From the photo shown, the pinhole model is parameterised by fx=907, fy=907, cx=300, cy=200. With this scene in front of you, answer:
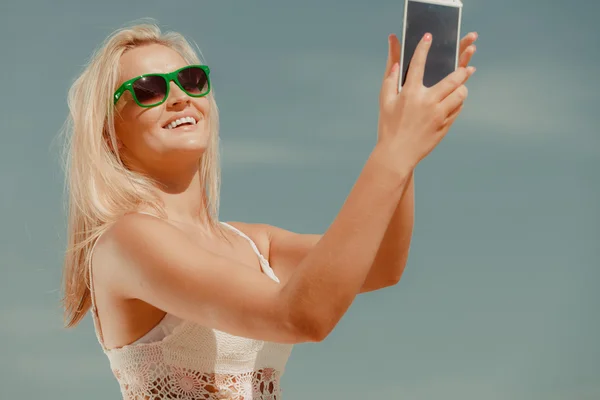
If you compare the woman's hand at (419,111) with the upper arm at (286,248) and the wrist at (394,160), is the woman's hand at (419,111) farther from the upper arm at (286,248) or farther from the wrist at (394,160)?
the upper arm at (286,248)

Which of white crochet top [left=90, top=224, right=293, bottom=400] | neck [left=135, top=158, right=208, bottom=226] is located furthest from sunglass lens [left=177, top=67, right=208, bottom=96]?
white crochet top [left=90, top=224, right=293, bottom=400]

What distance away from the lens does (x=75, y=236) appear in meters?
4.91

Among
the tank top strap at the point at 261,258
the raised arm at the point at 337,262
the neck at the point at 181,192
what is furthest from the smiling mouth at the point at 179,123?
the raised arm at the point at 337,262

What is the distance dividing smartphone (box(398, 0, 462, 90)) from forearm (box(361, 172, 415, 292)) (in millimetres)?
743

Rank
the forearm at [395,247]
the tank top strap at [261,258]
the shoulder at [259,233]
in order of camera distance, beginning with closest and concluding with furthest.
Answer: the forearm at [395,247] < the tank top strap at [261,258] < the shoulder at [259,233]

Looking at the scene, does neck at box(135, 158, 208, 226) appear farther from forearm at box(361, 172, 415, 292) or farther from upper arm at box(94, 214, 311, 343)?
forearm at box(361, 172, 415, 292)

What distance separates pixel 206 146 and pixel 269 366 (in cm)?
123

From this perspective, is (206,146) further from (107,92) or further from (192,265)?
(192,265)

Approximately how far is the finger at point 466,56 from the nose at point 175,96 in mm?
1635

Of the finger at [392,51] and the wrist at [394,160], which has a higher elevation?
the finger at [392,51]

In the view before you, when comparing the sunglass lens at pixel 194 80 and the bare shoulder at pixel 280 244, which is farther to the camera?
the bare shoulder at pixel 280 244

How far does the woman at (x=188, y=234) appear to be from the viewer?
3.47 m

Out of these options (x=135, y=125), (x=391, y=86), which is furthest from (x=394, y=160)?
(x=135, y=125)

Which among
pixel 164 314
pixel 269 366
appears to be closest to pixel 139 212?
pixel 164 314
